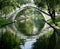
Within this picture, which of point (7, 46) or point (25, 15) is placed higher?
point (7, 46)

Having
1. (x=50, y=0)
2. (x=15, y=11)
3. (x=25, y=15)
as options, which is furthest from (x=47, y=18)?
(x=25, y=15)

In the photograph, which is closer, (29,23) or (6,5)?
(6,5)

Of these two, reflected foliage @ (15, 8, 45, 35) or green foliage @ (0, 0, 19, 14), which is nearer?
reflected foliage @ (15, 8, 45, 35)

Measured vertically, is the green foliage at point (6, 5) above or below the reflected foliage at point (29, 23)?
above

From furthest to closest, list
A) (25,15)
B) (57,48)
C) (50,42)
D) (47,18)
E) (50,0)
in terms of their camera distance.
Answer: (25,15) → (47,18) → (50,0) → (50,42) → (57,48)

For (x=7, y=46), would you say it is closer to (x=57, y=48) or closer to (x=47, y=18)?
(x=57, y=48)

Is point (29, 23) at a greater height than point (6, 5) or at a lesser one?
lesser

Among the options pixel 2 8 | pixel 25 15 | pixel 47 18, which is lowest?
pixel 25 15

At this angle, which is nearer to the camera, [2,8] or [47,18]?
[2,8]

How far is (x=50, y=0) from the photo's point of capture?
122ft

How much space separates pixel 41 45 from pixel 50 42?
1.72 metres

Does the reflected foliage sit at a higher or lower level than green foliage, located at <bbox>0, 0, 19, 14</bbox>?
lower

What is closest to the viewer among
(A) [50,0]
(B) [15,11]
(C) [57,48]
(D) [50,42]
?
(C) [57,48]

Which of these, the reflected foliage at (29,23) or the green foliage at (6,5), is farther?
the green foliage at (6,5)
